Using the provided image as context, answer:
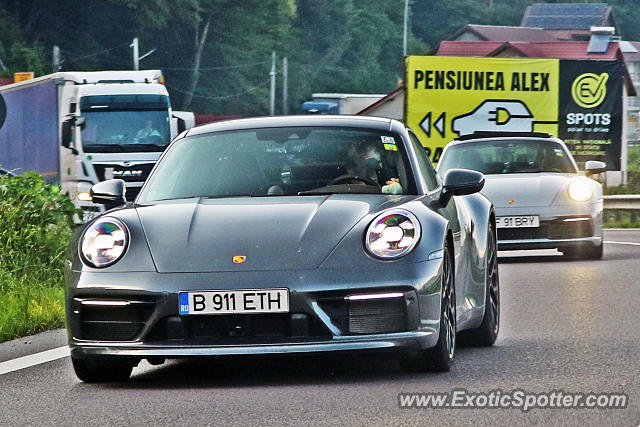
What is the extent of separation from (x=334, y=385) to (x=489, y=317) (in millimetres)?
2021

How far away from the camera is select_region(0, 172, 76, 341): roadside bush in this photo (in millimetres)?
10430

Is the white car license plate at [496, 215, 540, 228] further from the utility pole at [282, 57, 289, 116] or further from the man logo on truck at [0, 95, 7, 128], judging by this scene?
the utility pole at [282, 57, 289, 116]

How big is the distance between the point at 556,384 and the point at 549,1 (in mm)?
161356

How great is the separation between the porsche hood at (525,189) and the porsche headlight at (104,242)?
929 centimetres

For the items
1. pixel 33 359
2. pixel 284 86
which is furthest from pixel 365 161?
pixel 284 86

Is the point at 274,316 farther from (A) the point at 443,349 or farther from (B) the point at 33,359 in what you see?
(B) the point at 33,359

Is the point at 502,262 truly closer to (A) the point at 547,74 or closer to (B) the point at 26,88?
(A) the point at 547,74

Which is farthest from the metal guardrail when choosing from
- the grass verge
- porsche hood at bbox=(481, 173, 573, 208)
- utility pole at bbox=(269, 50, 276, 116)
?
utility pole at bbox=(269, 50, 276, 116)

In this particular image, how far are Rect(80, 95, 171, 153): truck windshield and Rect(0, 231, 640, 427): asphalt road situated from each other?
1877 cm

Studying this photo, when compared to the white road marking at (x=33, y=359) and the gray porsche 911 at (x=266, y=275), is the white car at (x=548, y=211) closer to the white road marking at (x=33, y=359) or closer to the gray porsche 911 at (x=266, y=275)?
the white road marking at (x=33, y=359)

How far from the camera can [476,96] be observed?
30.1 m

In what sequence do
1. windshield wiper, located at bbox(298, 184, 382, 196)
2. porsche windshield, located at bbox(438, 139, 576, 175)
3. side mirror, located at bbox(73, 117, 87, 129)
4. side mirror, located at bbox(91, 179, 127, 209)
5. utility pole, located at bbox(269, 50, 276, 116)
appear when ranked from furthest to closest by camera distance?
utility pole, located at bbox(269, 50, 276, 116) → side mirror, located at bbox(73, 117, 87, 129) → porsche windshield, located at bbox(438, 139, 576, 175) → side mirror, located at bbox(91, 179, 127, 209) → windshield wiper, located at bbox(298, 184, 382, 196)

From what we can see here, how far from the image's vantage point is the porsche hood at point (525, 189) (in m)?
16.2

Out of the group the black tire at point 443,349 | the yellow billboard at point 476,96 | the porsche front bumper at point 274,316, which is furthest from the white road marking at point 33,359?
the yellow billboard at point 476,96
